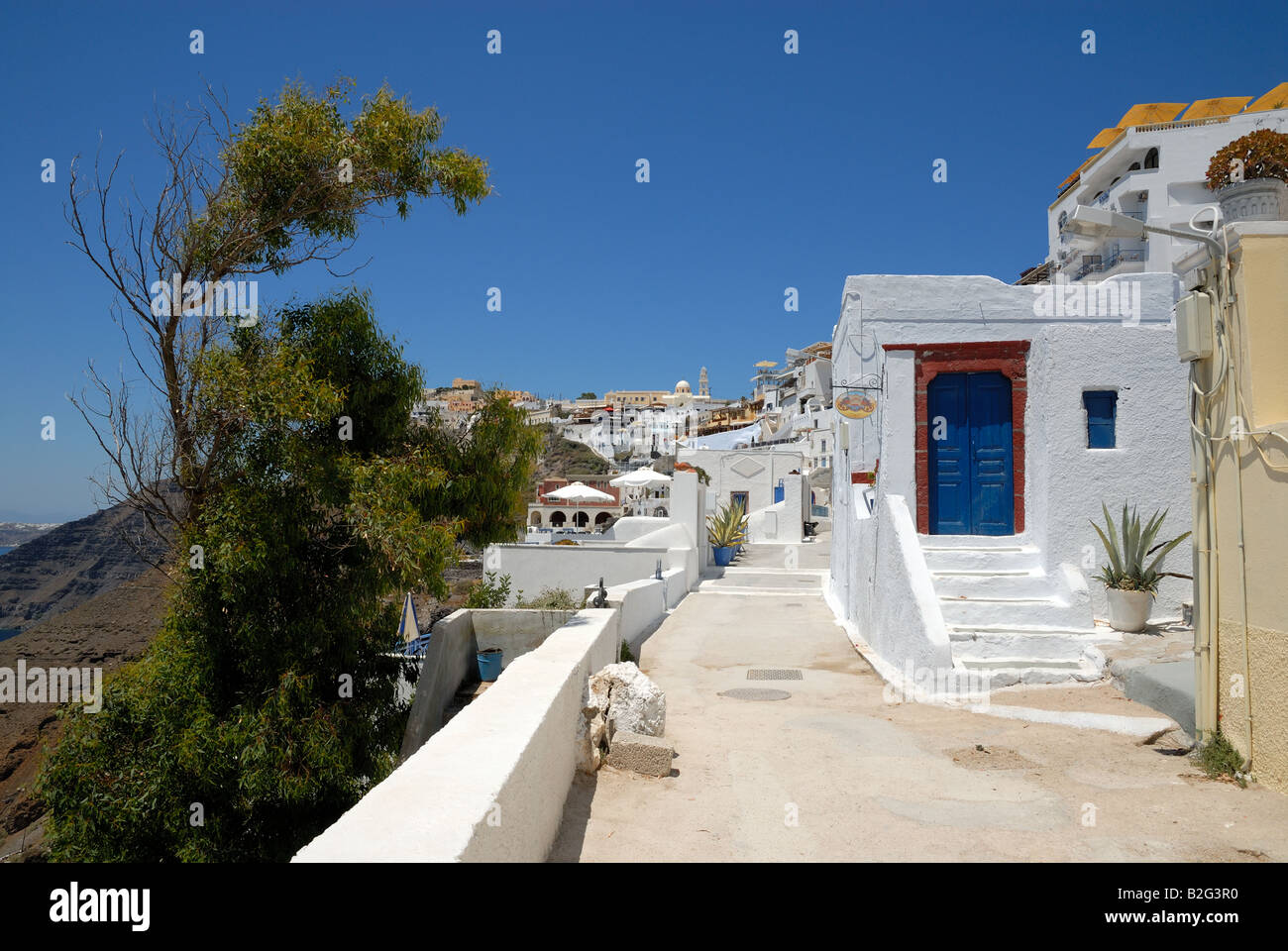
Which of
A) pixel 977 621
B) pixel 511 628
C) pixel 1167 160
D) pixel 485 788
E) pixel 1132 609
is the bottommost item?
pixel 511 628

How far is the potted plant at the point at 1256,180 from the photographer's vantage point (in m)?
8.66

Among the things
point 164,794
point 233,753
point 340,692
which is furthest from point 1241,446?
point 164,794

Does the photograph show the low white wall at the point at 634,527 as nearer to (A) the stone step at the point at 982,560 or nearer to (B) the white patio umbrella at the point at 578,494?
(B) the white patio umbrella at the point at 578,494

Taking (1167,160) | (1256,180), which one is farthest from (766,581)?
(1167,160)

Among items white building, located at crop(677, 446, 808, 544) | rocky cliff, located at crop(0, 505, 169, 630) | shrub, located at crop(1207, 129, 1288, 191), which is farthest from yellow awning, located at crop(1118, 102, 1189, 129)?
rocky cliff, located at crop(0, 505, 169, 630)

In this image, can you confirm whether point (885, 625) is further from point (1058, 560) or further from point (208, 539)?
point (208, 539)

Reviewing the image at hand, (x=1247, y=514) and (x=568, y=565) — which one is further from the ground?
(x=1247, y=514)

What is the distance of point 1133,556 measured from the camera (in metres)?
9.52

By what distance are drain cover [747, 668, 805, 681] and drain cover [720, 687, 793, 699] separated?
0.64 meters

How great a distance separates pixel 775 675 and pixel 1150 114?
41.2 metres

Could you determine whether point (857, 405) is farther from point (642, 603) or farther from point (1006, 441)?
point (642, 603)

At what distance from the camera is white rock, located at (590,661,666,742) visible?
610 cm

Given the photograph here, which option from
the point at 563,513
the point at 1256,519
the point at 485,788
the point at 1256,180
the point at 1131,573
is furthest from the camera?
the point at 563,513

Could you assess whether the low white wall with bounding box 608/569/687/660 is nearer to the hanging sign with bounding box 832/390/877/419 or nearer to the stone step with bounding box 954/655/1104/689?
the hanging sign with bounding box 832/390/877/419
